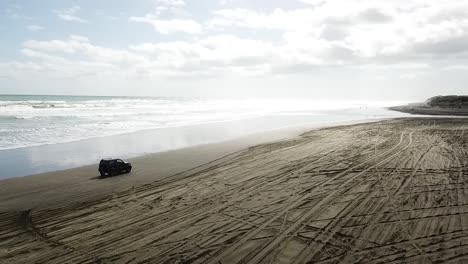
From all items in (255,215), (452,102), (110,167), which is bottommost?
(255,215)

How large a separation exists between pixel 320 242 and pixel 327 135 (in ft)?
87.1

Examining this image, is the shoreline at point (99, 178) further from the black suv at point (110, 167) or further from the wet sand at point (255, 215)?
the black suv at point (110, 167)

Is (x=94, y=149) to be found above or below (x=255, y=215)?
above

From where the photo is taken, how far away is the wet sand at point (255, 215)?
10531mm

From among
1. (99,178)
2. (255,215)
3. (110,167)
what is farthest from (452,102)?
(255,215)

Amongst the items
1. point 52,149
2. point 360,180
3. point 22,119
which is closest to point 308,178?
point 360,180

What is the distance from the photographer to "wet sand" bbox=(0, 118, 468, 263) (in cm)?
1053

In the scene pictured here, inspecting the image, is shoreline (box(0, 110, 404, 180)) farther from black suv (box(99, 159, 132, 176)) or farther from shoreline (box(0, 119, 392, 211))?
black suv (box(99, 159, 132, 176))

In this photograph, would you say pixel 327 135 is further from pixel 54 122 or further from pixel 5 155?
pixel 54 122

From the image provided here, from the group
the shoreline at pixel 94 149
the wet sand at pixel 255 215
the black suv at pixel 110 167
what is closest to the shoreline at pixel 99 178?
the wet sand at pixel 255 215

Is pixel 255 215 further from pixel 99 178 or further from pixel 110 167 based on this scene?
pixel 99 178

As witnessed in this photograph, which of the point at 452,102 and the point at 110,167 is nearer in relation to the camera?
the point at 110,167

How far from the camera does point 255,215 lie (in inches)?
532

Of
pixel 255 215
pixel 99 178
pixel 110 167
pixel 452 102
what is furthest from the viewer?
pixel 452 102
